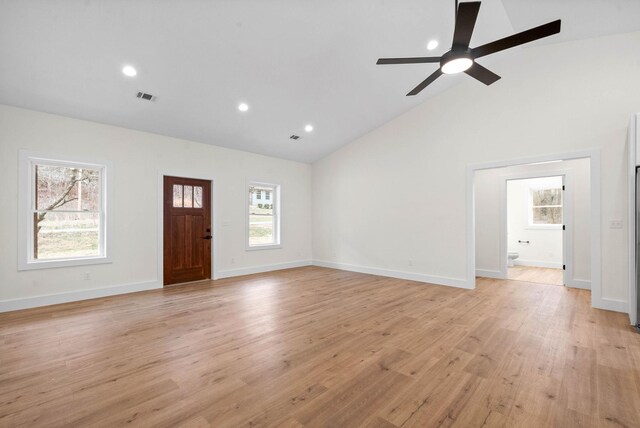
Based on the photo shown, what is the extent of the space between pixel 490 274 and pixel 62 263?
25.0 feet

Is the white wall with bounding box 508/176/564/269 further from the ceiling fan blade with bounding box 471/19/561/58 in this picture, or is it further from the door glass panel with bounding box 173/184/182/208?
the door glass panel with bounding box 173/184/182/208

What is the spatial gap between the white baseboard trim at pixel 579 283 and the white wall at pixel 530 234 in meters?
2.28

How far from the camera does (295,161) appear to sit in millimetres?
7684

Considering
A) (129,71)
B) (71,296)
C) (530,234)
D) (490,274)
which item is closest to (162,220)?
(71,296)

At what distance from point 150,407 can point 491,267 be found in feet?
20.7

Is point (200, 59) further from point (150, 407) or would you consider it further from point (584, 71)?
point (584, 71)

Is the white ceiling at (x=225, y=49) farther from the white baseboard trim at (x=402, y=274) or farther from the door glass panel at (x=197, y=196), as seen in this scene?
the white baseboard trim at (x=402, y=274)

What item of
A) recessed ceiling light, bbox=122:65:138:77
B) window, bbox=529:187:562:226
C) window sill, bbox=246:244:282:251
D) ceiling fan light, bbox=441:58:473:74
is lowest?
window sill, bbox=246:244:282:251

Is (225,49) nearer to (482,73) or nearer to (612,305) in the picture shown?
(482,73)

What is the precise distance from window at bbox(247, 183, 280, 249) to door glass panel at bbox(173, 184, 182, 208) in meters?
1.51

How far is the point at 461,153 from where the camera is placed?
5.25 m

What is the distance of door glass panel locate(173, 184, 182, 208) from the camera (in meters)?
5.64

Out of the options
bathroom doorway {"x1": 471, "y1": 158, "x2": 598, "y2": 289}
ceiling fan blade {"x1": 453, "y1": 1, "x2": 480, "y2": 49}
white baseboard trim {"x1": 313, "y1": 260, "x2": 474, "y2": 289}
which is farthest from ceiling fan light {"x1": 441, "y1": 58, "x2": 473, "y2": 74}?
white baseboard trim {"x1": 313, "y1": 260, "x2": 474, "y2": 289}

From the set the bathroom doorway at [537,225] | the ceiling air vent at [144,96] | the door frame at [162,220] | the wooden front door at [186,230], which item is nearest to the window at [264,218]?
the door frame at [162,220]
